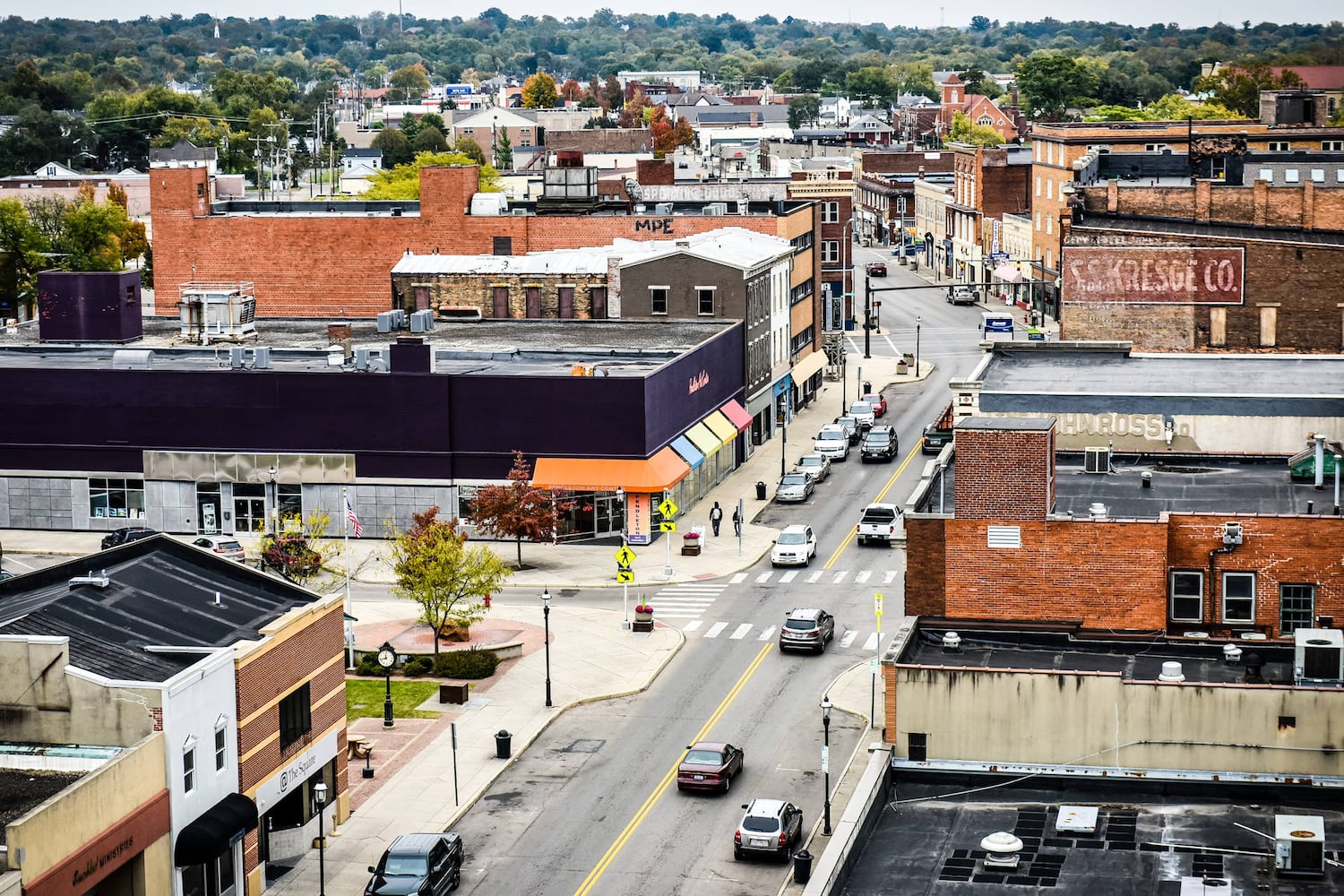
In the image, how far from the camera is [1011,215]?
15700 centimetres

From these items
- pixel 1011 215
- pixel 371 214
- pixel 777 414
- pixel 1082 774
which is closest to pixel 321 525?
pixel 1082 774

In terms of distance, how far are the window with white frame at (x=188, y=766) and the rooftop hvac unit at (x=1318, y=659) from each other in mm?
22743

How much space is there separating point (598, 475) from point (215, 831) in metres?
39.5

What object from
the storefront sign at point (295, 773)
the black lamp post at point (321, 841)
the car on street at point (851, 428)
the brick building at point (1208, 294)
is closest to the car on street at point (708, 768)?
the storefront sign at point (295, 773)

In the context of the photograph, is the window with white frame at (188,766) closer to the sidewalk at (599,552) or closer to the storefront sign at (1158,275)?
the sidewalk at (599,552)

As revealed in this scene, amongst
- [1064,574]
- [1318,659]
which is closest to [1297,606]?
[1318,659]

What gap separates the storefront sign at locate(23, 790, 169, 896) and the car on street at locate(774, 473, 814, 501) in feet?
167

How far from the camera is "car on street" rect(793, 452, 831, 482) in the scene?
93750 millimetres

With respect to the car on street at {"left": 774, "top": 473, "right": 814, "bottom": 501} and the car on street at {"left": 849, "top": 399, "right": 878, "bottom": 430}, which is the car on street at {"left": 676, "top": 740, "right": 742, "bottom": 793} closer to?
the car on street at {"left": 774, "top": 473, "right": 814, "bottom": 501}

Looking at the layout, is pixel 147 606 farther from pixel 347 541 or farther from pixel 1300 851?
pixel 347 541

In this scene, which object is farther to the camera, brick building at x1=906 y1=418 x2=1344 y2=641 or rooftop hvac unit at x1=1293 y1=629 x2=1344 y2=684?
brick building at x1=906 y1=418 x2=1344 y2=641

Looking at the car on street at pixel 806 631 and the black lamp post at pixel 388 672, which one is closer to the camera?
the black lamp post at pixel 388 672

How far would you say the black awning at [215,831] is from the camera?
41.8 m

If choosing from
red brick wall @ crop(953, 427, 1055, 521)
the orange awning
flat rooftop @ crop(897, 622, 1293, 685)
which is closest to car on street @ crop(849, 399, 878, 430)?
the orange awning
